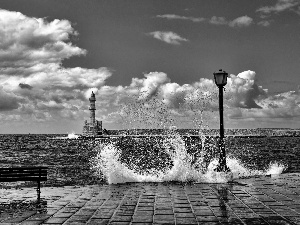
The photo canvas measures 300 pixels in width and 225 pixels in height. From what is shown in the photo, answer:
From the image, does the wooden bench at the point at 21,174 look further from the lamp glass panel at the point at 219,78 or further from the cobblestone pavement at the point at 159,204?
the lamp glass panel at the point at 219,78

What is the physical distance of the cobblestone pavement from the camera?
24.0 ft

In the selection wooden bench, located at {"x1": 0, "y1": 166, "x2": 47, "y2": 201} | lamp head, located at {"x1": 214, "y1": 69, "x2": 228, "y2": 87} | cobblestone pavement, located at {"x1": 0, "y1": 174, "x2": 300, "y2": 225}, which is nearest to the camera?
cobblestone pavement, located at {"x1": 0, "y1": 174, "x2": 300, "y2": 225}

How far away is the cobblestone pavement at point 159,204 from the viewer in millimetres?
7312

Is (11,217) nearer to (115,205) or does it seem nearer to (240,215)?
(115,205)

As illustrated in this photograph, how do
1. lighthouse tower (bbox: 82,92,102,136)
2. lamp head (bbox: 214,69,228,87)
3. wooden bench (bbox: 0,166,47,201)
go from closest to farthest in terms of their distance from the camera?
1. wooden bench (bbox: 0,166,47,201)
2. lamp head (bbox: 214,69,228,87)
3. lighthouse tower (bbox: 82,92,102,136)

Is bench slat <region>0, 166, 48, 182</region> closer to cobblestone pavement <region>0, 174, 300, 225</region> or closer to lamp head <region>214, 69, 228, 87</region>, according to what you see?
cobblestone pavement <region>0, 174, 300, 225</region>

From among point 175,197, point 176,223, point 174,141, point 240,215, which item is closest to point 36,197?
point 175,197

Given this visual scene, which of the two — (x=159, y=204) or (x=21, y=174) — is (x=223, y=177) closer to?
(x=159, y=204)

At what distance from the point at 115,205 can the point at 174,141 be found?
6906mm

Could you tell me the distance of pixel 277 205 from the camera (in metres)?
8.52

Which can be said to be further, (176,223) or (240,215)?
(240,215)

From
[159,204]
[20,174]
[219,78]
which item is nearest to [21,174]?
[20,174]

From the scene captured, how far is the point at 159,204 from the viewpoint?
28.8 ft

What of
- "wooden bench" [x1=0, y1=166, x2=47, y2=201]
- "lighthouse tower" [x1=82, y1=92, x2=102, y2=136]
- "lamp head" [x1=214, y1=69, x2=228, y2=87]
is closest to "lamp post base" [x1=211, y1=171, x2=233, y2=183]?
"lamp head" [x1=214, y1=69, x2=228, y2=87]
